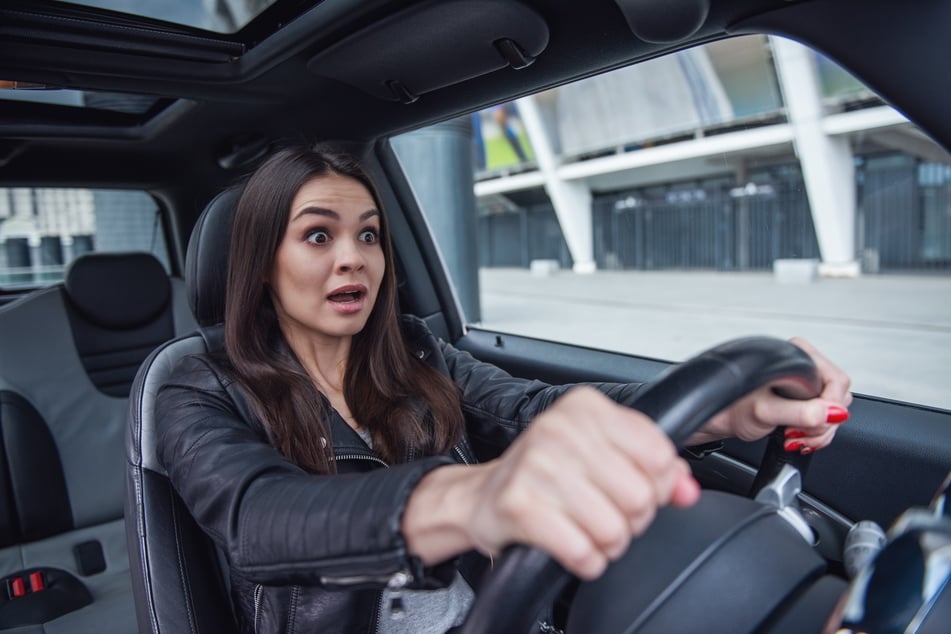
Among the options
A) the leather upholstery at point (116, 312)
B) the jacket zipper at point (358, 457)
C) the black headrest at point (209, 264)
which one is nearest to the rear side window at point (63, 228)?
the leather upholstery at point (116, 312)

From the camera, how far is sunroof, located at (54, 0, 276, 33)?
1526 millimetres

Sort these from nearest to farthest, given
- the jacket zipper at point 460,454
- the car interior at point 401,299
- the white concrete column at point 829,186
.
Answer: the car interior at point 401,299
the jacket zipper at point 460,454
the white concrete column at point 829,186

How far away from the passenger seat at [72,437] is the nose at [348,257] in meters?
1.46

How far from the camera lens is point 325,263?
50.9 inches

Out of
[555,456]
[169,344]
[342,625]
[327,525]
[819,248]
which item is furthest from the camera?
[819,248]

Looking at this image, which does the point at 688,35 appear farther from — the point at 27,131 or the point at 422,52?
the point at 27,131

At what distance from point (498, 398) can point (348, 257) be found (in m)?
0.48

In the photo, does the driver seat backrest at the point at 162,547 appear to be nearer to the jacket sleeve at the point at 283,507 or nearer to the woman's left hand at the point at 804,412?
the jacket sleeve at the point at 283,507

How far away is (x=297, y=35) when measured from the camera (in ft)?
5.28

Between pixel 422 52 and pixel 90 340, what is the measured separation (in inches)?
66.0

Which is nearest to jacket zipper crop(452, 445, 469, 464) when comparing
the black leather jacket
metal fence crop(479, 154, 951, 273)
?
the black leather jacket

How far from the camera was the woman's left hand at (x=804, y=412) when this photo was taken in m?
0.79

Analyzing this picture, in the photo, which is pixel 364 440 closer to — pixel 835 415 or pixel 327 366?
pixel 327 366

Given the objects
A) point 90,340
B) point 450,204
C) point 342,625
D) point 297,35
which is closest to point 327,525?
point 342,625
